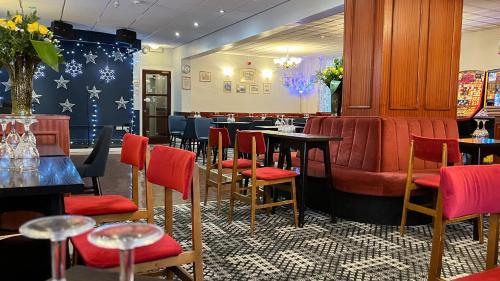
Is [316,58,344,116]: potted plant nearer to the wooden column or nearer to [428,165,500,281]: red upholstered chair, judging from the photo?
the wooden column

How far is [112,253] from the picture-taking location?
61.0 inches

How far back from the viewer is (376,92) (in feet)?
15.3

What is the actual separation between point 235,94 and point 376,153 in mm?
9824

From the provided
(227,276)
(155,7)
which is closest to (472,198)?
(227,276)

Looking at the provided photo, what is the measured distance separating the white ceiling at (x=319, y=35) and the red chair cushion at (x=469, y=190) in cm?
644

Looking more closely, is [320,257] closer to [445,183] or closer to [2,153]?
[445,183]

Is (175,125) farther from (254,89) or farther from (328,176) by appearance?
(328,176)

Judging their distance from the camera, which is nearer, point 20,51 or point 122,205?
point 122,205

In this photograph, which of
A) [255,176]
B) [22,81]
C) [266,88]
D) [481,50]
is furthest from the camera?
[266,88]

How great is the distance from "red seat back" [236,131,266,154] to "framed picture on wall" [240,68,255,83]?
9.72 metres

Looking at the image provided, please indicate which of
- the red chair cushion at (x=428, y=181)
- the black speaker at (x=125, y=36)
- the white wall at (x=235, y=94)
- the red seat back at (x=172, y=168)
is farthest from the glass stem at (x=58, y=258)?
the white wall at (x=235, y=94)

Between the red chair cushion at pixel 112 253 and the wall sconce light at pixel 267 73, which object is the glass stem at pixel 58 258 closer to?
the red chair cushion at pixel 112 253

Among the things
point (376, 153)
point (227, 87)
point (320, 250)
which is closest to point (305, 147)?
point (376, 153)

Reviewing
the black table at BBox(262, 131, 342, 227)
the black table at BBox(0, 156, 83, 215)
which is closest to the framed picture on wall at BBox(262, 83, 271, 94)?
the black table at BBox(262, 131, 342, 227)
